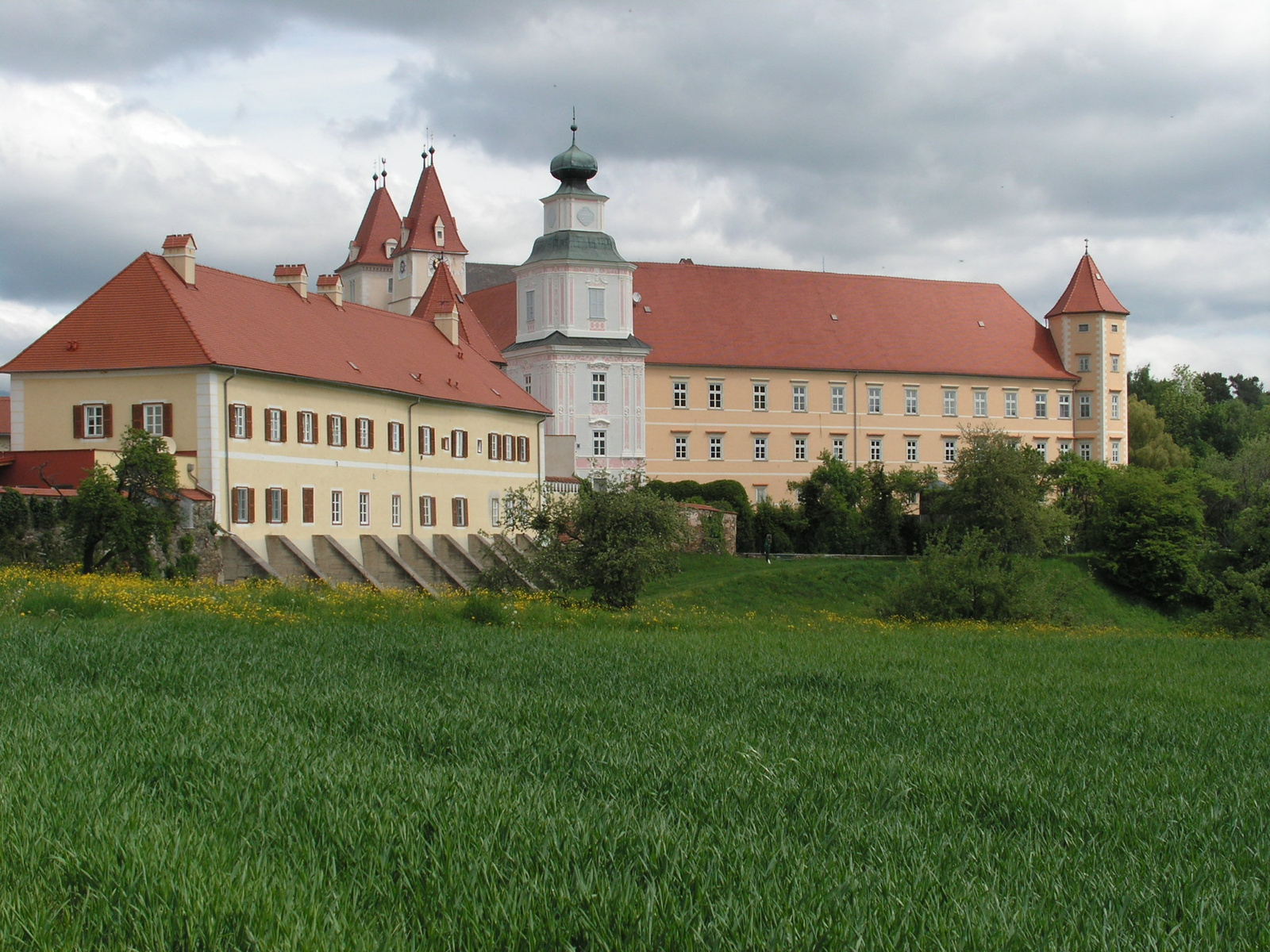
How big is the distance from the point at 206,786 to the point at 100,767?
0.82m

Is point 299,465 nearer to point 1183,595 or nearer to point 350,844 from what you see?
point 350,844

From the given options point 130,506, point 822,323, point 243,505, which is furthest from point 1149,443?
point 130,506

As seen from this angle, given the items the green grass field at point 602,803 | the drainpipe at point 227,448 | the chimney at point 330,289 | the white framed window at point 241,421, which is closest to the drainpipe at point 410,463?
the chimney at point 330,289

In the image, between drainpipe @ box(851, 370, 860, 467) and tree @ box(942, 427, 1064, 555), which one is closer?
tree @ box(942, 427, 1064, 555)

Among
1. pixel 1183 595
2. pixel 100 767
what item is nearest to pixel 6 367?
pixel 100 767

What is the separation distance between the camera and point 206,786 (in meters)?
7.77

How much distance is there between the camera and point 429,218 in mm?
93312

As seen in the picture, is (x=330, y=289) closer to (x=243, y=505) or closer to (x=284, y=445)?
Answer: (x=284, y=445)

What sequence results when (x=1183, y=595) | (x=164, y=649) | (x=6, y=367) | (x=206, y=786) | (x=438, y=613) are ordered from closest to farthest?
(x=206, y=786) < (x=164, y=649) < (x=438, y=613) < (x=6, y=367) < (x=1183, y=595)

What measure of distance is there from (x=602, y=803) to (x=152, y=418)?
3373 cm

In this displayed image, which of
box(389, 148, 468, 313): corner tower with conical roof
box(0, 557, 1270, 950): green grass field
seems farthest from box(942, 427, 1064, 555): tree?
box(389, 148, 468, 313): corner tower with conical roof

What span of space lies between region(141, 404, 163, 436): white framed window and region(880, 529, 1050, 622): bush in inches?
888

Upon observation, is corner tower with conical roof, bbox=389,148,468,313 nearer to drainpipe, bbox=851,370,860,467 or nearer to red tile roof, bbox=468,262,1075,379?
red tile roof, bbox=468,262,1075,379

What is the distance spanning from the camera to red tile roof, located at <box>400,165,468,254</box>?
303 feet
